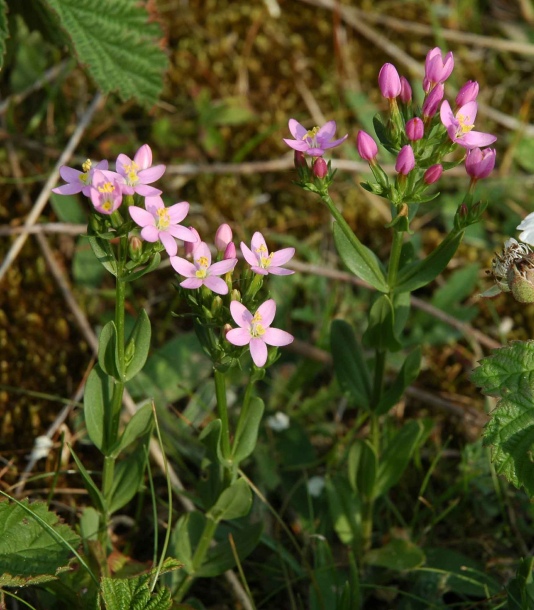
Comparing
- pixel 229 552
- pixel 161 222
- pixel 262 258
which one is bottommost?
pixel 229 552

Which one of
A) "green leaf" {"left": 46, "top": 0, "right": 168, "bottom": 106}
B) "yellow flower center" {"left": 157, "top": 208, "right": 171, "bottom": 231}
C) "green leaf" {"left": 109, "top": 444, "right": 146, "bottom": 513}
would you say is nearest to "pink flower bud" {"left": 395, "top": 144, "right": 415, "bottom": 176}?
"yellow flower center" {"left": 157, "top": 208, "right": 171, "bottom": 231}

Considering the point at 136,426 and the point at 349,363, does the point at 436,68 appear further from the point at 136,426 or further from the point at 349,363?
the point at 136,426

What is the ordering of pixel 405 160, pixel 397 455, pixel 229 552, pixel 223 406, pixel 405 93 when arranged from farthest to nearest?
pixel 397 455 < pixel 229 552 < pixel 405 93 < pixel 223 406 < pixel 405 160

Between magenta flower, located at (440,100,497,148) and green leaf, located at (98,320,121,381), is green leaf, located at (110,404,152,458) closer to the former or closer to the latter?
green leaf, located at (98,320,121,381)

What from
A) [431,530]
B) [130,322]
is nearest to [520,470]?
[431,530]

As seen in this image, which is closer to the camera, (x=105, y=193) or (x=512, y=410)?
(x=105, y=193)

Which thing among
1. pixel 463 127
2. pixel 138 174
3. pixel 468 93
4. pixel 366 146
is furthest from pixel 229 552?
pixel 468 93
